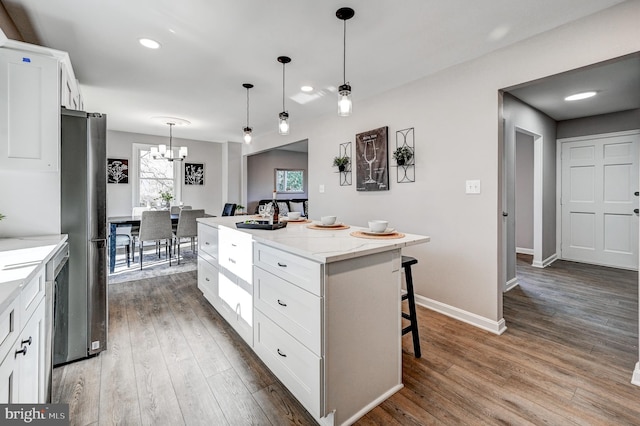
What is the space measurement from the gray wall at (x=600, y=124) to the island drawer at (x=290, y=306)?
5620 millimetres

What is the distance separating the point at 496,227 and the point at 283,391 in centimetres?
211

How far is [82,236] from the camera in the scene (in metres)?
2.04

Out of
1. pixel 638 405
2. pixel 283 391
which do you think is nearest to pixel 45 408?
pixel 283 391

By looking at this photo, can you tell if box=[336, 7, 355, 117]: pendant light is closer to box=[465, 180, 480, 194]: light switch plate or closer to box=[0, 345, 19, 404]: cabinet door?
box=[465, 180, 480, 194]: light switch plate

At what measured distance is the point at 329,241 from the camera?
174 cm

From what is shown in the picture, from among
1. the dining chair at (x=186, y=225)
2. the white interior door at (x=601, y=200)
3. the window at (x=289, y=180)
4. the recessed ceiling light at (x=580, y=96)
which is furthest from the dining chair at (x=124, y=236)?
the white interior door at (x=601, y=200)

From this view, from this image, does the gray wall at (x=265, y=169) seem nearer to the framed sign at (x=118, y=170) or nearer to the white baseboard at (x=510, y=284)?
the framed sign at (x=118, y=170)

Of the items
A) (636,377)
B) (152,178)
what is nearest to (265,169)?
(152,178)

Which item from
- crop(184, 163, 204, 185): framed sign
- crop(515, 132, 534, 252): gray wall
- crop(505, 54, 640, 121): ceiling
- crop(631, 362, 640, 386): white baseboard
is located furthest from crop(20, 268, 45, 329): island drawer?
crop(515, 132, 534, 252): gray wall

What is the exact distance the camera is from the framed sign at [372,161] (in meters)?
3.44

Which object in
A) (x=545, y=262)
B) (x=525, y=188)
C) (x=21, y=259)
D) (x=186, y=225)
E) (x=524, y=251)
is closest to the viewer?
(x=21, y=259)

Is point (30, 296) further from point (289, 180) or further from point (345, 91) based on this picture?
point (289, 180)

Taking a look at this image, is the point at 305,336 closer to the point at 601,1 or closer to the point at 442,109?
the point at 442,109

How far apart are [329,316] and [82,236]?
1.83 metres
